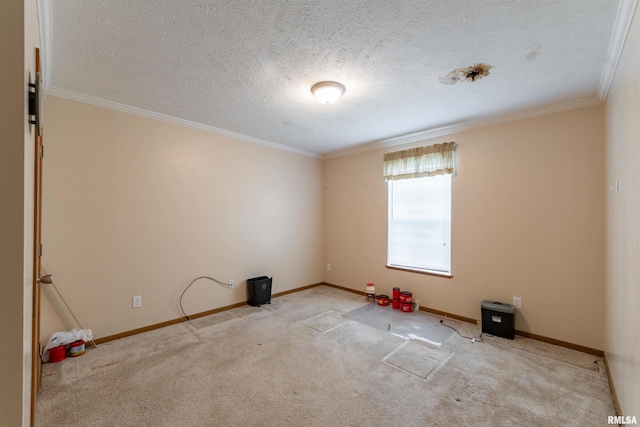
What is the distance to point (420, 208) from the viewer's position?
152 inches

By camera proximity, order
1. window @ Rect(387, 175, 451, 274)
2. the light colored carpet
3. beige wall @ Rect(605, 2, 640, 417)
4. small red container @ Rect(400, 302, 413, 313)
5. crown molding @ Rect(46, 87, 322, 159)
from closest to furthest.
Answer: beige wall @ Rect(605, 2, 640, 417), the light colored carpet, crown molding @ Rect(46, 87, 322, 159), window @ Rect(387, 175, 451, 274), small red container @ Rect(400, 302, 413, 313)

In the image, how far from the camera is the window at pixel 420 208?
3.61 m

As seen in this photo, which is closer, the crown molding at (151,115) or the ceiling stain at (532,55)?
the ceiling stain at (532,55)

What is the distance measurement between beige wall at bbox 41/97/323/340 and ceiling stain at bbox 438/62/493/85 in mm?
2770

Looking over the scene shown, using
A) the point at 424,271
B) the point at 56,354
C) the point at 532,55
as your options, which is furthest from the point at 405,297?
the point at 56,354

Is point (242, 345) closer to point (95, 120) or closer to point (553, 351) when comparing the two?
point (95, 120)

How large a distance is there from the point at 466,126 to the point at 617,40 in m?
1.65

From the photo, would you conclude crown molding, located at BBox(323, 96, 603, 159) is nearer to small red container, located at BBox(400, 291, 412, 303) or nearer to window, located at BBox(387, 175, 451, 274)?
window, located at BBox(387, 175, 451, 274)

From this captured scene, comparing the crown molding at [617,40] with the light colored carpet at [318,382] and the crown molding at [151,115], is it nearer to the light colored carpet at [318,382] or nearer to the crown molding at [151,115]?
the light colored carpet at [318,382]

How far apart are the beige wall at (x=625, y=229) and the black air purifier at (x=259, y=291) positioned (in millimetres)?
3530

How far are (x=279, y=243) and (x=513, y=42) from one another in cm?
370

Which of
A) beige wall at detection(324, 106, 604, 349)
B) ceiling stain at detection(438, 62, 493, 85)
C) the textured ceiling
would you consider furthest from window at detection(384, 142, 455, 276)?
ceiling stain at detection(438, 62, 493, 85)

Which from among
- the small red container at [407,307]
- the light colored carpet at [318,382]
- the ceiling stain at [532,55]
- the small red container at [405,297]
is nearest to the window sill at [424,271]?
the small red container at [405,297]

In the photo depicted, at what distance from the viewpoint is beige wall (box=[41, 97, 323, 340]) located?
2586 mm
